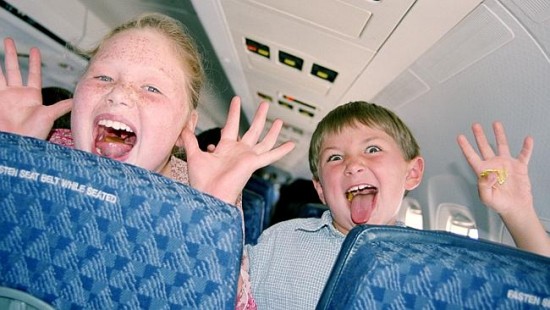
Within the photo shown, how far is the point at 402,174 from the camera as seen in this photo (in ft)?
6.55

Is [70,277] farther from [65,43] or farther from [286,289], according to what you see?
[65,43]

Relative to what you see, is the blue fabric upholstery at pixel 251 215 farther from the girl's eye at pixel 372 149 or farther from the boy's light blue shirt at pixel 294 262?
the girl's eye at pixel 372 149

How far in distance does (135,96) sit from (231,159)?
0.42m

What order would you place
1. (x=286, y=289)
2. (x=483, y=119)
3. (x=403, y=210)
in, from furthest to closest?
(x=403, y=210) → (x=483, y=119) → (x=286, y=289)

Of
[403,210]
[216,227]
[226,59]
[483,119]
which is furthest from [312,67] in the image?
[216,227]

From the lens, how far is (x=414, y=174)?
2.08 meters

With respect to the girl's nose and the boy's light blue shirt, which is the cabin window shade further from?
the girl's nose

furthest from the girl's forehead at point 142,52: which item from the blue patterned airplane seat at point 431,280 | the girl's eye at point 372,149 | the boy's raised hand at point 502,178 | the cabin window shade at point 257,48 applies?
the cabin window shade at point 257,48

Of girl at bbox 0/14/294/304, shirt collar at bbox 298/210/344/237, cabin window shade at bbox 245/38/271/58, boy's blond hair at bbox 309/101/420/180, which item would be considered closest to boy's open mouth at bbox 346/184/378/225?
shirt collar at bbox 298/210/344/237

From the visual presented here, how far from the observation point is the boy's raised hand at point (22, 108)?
5.44 feet

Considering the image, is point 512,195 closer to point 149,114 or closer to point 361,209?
point 361,209

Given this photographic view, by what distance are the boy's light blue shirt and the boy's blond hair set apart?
1.22 ft

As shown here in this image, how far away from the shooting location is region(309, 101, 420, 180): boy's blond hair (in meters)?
2.01

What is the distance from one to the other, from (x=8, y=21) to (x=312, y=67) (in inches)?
114
